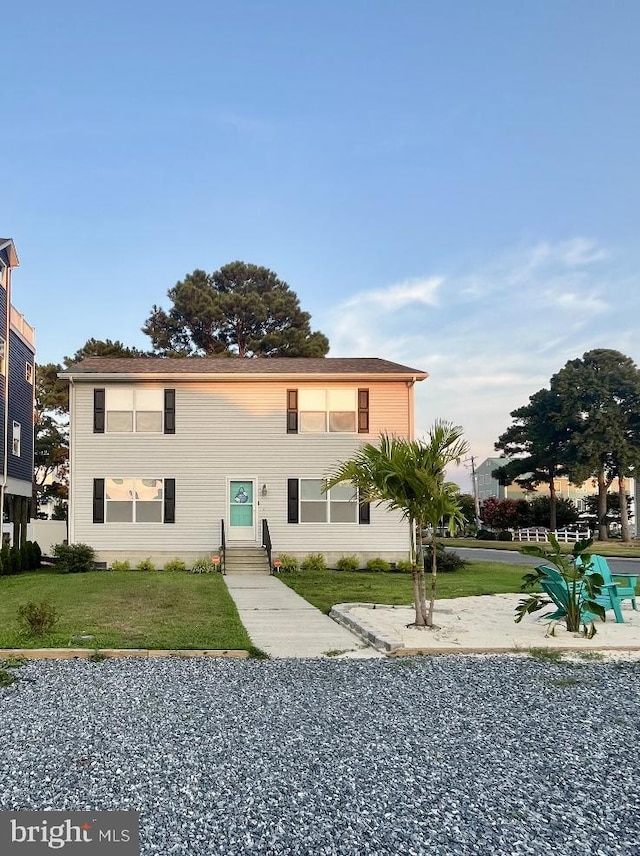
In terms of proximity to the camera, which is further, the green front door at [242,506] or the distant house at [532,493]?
the distant house at [532,493]

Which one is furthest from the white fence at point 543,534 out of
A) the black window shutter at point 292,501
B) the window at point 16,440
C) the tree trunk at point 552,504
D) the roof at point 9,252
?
the roof at point 9,252

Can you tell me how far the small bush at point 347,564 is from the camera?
1880cm

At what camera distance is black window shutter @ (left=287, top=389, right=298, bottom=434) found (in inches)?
771

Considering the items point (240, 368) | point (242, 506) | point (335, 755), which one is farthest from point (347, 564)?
point (335, 755)

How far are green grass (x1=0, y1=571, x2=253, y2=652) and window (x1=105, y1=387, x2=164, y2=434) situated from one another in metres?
4.75

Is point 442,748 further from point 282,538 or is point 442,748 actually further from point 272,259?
point 272,259

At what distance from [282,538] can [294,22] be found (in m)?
13.3

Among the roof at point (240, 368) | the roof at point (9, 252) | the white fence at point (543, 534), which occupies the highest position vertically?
the roof at point (9, 252)

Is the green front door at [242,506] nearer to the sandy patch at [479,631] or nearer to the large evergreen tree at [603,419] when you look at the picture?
the sandy patch at [479,631]

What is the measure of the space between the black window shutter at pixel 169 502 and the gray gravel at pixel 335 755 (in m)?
12.8

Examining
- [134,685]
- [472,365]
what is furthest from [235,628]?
[472,365]

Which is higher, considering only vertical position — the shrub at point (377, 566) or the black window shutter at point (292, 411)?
the black window shutter at point (292, 411)

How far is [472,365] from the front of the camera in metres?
23.0

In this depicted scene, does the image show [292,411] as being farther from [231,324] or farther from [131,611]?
[231,324]
